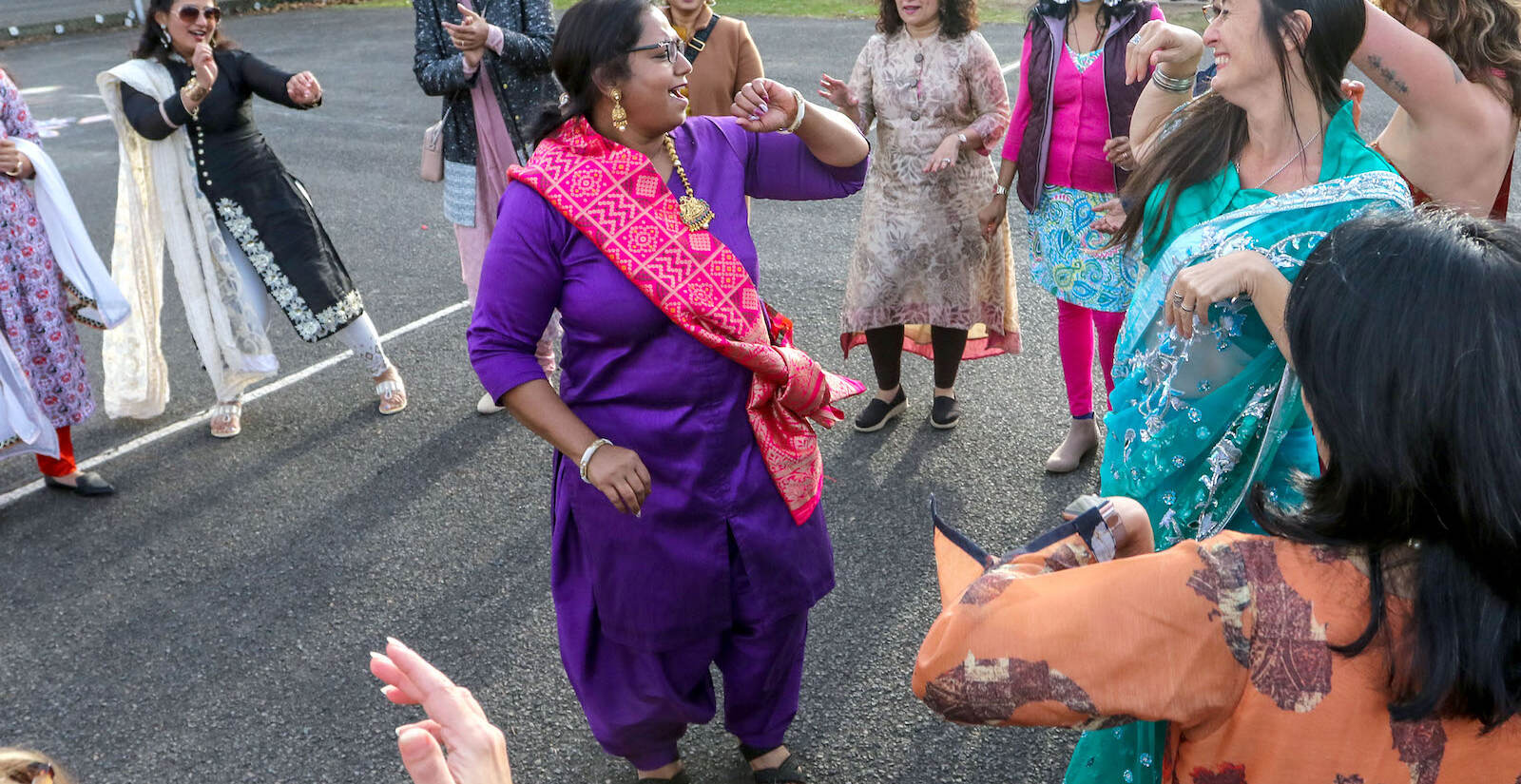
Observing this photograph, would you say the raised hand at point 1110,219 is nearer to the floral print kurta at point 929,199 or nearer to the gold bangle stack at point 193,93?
the floral print kurta at point 929,199

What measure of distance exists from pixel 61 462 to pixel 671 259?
323 cm

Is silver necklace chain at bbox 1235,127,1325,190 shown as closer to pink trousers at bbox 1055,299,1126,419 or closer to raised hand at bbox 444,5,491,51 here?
pink trousers at bbox 1055,299,1126,419

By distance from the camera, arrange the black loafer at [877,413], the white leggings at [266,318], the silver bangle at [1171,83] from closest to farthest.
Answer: the silver bangle at [1171,83]
the black loafer at [877,413]
the white leggings at [266,318]

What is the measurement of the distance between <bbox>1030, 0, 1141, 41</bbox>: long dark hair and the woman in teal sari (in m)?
1.26

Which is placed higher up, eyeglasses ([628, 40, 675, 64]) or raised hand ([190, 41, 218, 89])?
eyeglasses ([628, 40, 675, 64])

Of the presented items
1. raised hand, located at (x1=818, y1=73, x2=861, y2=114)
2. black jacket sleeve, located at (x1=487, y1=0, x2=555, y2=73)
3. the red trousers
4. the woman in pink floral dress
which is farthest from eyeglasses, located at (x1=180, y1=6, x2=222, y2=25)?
raised hand, located at (x1=818, y1=73, x2=861, y2=114)

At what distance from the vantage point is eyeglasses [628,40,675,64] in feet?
7.54

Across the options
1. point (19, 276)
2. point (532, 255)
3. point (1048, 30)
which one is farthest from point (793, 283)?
point (532, 255)

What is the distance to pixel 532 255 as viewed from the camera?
227 cm

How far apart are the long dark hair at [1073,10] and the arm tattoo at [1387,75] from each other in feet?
4.51

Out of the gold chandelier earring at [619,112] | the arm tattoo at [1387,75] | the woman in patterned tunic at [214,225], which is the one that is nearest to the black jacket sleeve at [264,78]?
the woman in patterned tunic at [214,225]

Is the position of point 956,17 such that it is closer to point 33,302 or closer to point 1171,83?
point 1171,83

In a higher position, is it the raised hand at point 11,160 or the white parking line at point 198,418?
the raised hand at point 11,160

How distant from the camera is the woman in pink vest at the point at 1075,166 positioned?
3828 millimetres
